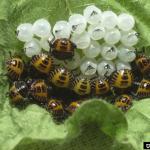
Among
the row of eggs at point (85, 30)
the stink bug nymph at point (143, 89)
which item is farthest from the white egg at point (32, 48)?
the stink bug nymph at point (143, 89)

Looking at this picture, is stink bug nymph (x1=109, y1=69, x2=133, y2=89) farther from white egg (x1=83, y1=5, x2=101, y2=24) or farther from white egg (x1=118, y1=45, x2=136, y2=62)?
white egg (x1=83, y1=5, x2=101, y2=24)

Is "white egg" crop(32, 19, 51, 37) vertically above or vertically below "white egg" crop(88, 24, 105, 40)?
above

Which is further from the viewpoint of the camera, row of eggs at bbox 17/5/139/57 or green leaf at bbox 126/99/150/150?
row of eggs at bbox 17/5/139/57

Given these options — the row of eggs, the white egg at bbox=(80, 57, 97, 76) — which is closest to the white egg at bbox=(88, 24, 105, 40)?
the row of eggs

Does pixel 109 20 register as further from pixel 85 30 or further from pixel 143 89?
pixel 143 89

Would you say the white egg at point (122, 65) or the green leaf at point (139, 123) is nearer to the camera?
the green leaf at point (139, 123)

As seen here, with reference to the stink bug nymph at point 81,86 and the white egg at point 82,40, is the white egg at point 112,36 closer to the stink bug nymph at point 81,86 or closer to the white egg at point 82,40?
the white egg at point 82,40

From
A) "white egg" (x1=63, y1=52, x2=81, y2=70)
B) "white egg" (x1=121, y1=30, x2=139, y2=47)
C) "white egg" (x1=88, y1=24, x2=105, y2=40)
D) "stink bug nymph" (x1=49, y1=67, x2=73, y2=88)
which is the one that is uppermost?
"white egg" (x1=88, y1=24, x2=105, y2=40)

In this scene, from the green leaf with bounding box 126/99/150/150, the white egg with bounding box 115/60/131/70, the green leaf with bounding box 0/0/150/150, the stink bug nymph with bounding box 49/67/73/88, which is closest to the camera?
the green leaf with bounding box 0/0/150/150
